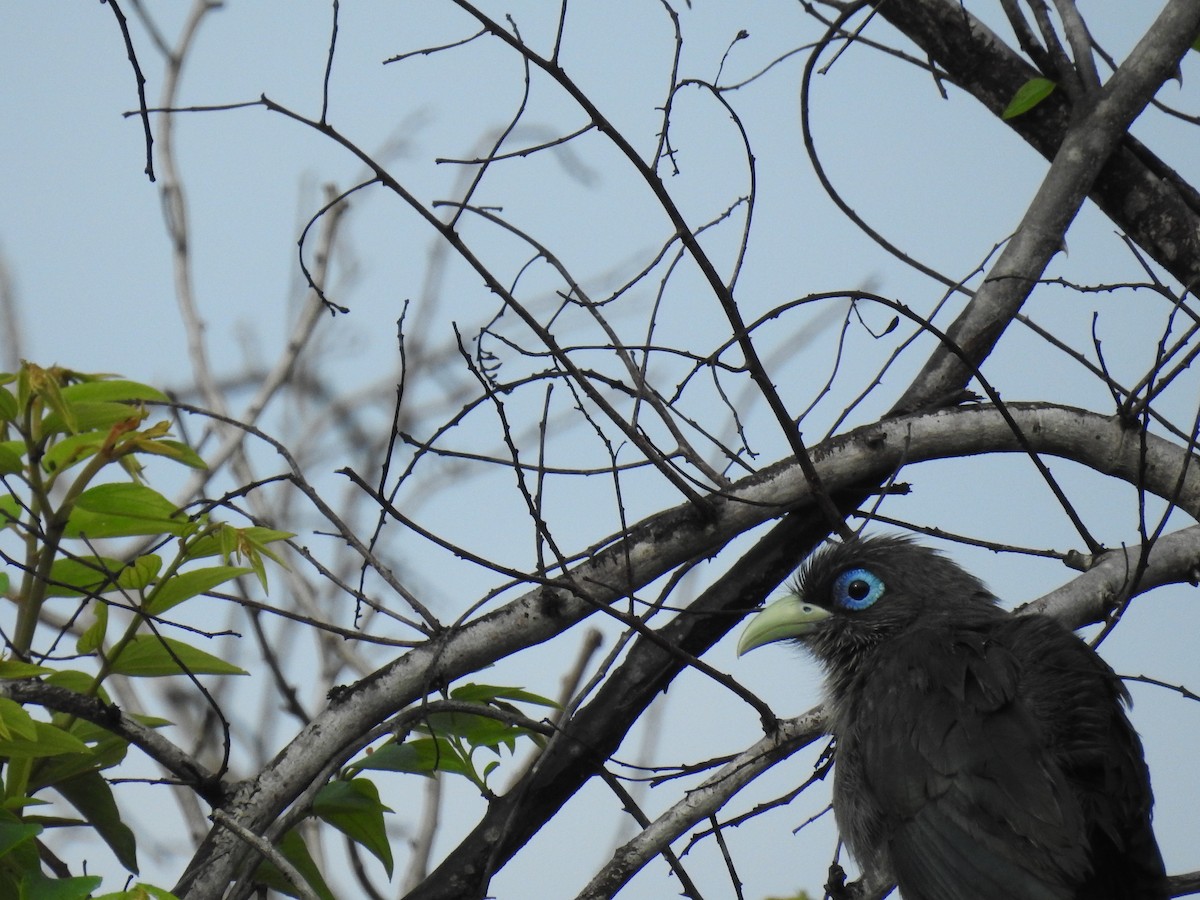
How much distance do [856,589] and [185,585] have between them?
2.17 m

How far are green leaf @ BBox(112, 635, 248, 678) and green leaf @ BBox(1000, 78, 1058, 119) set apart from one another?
3.16 meters

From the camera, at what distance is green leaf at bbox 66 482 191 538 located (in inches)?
95.9

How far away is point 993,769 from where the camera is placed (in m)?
2.95

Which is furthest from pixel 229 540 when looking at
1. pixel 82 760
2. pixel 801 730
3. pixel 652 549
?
pixel 801 730

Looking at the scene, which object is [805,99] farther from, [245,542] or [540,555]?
[245,542]

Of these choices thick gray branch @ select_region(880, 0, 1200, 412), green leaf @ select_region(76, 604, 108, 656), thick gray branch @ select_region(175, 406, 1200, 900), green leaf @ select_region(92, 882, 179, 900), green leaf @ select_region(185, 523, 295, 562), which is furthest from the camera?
thick gray branch @ select_region(880, 0, 1200, 412)

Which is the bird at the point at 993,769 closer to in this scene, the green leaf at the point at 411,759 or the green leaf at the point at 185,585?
the green leaf at the point at 411,759

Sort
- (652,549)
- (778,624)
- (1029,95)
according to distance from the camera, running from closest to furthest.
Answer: (652,549)
(778,624)
(1029,95)

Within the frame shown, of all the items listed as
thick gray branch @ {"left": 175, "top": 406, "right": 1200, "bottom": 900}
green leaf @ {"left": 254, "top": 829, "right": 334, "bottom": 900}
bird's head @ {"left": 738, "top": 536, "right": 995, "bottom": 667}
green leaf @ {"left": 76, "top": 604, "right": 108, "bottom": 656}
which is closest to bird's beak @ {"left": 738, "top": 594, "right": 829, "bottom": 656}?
bird's head @ {"left": 738, "top": 536, "right": 995, "bottom": 667}

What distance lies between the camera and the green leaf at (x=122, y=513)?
2436mm

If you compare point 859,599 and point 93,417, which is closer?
point 93,417

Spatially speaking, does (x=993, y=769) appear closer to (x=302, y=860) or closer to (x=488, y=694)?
(x=488, y=694)

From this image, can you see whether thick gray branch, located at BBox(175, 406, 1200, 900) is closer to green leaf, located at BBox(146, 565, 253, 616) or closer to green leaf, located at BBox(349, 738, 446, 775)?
green leaf, located at BBox(349, 738, 446, 775)

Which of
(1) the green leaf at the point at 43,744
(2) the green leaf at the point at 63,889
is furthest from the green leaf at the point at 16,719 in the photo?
(2) the green leaf at the point at 63,889
